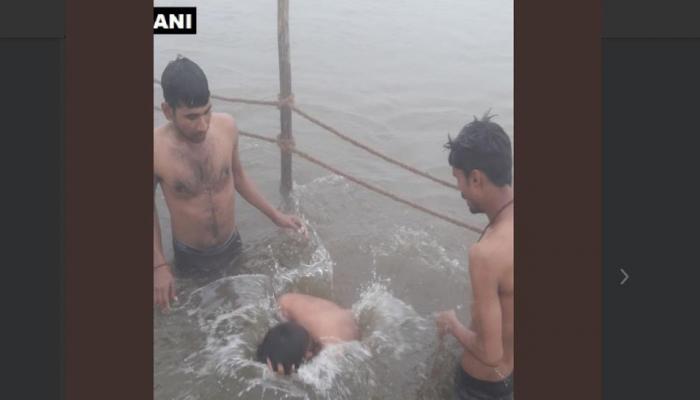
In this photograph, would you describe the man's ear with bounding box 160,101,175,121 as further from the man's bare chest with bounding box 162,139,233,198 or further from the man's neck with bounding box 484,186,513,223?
the man's neck with bounding box 484,186,513,223

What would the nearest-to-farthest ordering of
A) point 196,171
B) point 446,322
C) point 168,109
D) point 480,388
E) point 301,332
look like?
1. point 446,322
2. point 480,388
3. point 301,332
4. point 168,109
5. point 196,171

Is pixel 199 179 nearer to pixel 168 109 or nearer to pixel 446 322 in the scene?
pixel 168 109

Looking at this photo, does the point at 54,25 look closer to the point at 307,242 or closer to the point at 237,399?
the point at 237,399

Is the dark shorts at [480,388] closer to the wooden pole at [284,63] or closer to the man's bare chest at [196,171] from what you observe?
the man's bare chest at [196,171]

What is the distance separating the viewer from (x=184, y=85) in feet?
10.2

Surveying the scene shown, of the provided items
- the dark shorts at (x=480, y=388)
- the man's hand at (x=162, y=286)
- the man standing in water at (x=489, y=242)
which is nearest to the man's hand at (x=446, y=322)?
the man standing in water at (x=489, y=242)

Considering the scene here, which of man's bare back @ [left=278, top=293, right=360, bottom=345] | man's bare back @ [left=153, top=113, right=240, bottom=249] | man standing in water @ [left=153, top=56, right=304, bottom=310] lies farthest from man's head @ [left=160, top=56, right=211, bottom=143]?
man's bare back @ [left=278, top=293, right=360, bottom=345]

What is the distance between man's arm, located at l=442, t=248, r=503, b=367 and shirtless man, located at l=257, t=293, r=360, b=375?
85 centimetres

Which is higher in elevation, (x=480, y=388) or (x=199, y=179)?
(x=199, y=179)

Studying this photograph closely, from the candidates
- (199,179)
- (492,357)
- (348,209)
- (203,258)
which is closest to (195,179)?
(199,179)

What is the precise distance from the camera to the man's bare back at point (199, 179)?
11.2 ft

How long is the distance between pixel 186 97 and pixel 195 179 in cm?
55

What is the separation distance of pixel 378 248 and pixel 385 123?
3210 millimetres

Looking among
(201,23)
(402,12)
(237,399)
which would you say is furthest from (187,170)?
(402,12)
